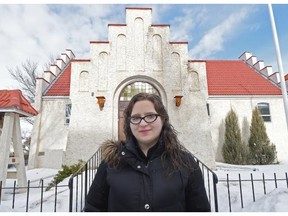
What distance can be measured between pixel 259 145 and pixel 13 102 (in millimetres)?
11841

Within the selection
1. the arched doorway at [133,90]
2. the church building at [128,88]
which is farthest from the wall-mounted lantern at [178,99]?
the arched doorway at [133,90]

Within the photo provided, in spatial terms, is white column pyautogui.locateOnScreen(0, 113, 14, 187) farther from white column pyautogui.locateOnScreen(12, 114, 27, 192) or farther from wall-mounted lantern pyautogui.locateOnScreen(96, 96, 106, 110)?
wall-mounted lantern pyautogui.locateOnScreen(96, 96, 106, 110)

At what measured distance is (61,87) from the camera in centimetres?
1315

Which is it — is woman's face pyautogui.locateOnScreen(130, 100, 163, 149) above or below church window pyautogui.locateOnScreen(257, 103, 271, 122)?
below

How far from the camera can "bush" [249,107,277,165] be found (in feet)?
37.1

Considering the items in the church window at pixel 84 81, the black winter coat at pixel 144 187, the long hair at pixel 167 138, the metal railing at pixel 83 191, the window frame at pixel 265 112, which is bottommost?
the metal railing at pixel 83 191

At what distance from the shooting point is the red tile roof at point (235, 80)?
44.4 feet

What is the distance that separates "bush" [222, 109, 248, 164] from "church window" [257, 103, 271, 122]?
7.21 feet

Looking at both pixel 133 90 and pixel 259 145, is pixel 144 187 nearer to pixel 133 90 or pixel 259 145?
pixel 133 90

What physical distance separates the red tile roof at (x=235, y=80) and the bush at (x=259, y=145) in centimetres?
214

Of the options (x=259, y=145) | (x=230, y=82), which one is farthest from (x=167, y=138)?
(x=230, y=82)

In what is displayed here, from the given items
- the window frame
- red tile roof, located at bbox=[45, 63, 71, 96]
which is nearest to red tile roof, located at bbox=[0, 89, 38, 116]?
red tile roof, located at bbox=[45, 63, 71, 96]

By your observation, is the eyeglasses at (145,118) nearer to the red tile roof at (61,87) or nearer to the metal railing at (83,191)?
the metal railing at (83,191)

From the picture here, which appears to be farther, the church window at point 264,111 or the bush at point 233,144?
the church window at point 264,111
